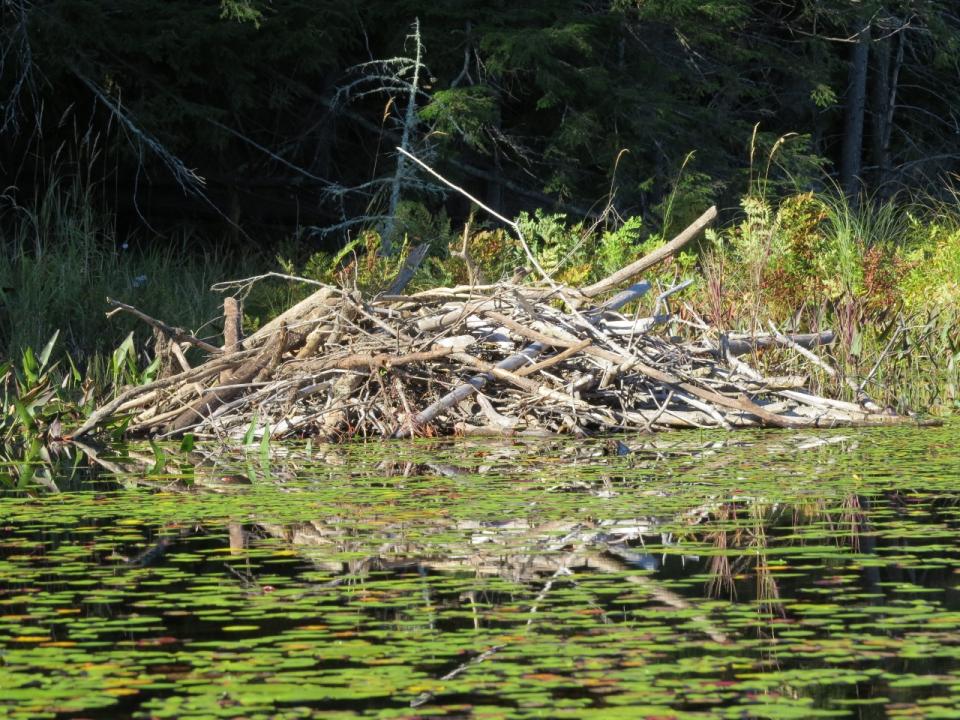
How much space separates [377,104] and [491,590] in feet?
50.7

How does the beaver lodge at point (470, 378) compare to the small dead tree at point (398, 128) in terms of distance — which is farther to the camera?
the small dead tree at point (398, 128)

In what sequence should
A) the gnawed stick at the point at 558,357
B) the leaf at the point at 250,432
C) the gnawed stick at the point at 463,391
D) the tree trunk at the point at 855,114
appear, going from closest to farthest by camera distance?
the leaf at the point at 250,432 → the gnawed stick at the point at 558,357 → the gnawed stick at the point at 463,391 → the tree trunk at the point at 855,114

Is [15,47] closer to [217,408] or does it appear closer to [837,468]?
[217,408]

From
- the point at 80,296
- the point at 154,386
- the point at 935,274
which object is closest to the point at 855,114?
the point at 935,274

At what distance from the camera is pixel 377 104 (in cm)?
1975

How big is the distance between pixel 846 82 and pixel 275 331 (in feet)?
58.7

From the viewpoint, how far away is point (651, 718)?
339 cm

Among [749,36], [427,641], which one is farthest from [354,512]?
[749,36]

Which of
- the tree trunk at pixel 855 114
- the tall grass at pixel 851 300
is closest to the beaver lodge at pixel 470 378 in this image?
the tall grass at pixel 851 300

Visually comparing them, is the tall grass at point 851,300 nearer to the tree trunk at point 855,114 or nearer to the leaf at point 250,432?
the leaf at point 250,432

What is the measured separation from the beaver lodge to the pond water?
5.15ft

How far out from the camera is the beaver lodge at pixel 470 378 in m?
9.62

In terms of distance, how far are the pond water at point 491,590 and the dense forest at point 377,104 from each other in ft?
29.5

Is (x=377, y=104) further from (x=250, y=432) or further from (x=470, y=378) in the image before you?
(x=250, y=432)
